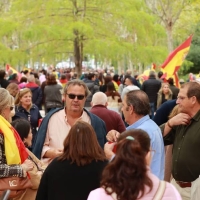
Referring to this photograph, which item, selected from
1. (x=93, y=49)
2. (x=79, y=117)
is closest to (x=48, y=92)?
(x=93, y=49)

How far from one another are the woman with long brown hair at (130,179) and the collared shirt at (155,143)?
1803mm

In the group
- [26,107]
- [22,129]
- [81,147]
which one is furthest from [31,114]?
[81,147]

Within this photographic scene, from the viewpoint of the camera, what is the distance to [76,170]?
519 cm

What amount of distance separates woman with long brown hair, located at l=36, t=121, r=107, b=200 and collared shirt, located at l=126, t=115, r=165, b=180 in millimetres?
737

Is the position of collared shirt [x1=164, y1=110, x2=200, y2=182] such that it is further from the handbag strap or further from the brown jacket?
the handbag strap

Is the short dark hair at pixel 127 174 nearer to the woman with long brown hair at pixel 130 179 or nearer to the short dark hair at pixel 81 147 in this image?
the woman with long brown hair at pixel 130 179

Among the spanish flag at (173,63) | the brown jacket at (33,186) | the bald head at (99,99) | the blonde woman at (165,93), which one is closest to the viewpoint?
the brown jacket at (33,186)

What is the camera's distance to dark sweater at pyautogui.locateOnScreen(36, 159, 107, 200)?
520 cm

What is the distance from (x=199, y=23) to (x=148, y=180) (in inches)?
1568

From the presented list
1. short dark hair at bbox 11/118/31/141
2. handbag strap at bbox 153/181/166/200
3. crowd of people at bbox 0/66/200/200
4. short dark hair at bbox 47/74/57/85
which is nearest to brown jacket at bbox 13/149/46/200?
crowd of people at bbox 0/66/200/200

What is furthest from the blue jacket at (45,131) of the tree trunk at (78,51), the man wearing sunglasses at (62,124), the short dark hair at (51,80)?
the tree trunk at (78,51)

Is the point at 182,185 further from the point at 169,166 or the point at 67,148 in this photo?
the point at 67,148

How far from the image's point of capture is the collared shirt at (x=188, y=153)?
6.46m

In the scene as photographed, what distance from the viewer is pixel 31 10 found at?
78.0 ft
